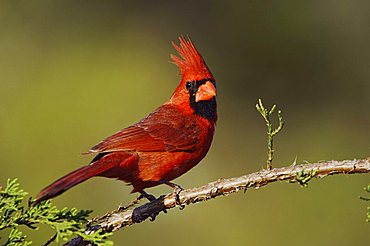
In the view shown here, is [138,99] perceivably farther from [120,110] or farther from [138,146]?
[138,146]

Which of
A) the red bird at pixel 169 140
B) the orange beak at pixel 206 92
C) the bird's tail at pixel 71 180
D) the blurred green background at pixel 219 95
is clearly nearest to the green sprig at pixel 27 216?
the bird's tail at pixel 71 180

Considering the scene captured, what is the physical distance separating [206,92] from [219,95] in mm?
3768

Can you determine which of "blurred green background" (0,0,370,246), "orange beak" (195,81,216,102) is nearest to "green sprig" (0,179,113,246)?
"orange beak" (195,81,216,102)

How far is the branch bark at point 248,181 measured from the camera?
175cm

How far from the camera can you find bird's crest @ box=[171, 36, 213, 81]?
8.62 ft

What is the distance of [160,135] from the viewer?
248cm

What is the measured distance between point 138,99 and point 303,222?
1682 millimetres

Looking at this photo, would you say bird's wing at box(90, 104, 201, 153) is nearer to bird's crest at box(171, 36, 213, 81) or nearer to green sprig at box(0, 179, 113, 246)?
bird's crest at box(171, 36, 213, 81)

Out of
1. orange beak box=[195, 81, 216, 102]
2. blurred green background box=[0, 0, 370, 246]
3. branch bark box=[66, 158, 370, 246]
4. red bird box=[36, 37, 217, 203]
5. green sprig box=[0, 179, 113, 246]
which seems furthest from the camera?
blurred green background box=[0, 0, 370, 246]

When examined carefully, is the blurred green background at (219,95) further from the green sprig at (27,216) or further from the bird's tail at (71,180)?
the green sprig at (27,216)

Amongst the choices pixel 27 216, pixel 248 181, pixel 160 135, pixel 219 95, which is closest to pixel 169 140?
pixel 160 135

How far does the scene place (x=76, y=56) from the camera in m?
6.27

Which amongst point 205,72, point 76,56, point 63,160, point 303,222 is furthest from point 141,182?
point 76,56

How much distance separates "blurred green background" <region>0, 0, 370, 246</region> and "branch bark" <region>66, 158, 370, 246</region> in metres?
2.58
